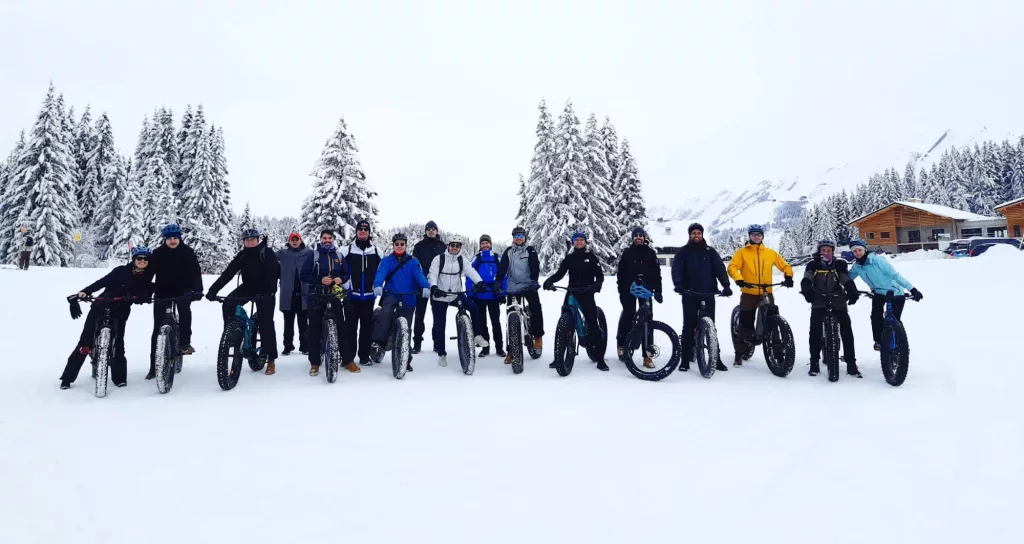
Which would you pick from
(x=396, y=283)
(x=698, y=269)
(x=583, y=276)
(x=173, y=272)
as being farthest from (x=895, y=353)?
(x=173, y=272)

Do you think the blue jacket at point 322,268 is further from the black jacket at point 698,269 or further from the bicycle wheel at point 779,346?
the bicycle wheel at point 779,346

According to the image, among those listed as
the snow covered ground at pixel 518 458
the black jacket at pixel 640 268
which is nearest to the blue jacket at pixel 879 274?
the snow covered ground at pixel 518 458

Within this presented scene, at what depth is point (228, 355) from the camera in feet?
25.1

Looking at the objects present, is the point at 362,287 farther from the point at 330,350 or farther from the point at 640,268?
the point at 640,268

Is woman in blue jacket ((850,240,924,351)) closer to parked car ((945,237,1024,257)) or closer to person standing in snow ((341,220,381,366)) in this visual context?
person standing in snow ((341,220,381,366))

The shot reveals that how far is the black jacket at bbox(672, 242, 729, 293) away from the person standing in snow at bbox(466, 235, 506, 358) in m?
3.05

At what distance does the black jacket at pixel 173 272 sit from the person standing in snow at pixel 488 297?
177 inches

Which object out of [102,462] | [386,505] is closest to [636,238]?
[386,505]

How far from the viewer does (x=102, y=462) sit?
479 cm

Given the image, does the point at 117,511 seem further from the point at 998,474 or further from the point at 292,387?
the point at 998,474

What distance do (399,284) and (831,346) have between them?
6.53m

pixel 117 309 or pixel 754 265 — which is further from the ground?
pixel 754 265

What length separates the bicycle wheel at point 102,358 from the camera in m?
7.05

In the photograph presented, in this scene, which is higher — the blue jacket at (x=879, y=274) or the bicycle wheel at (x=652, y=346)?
the blue jacket at (x=879, y=274)
